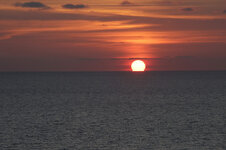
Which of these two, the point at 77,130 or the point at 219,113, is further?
the point at 219,113

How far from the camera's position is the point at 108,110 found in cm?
7738

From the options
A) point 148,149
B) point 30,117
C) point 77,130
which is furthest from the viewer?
point 30,117

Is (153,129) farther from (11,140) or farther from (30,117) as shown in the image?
(30,117)

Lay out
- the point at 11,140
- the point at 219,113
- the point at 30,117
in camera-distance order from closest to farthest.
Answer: the point at 11,140, the point at 30,117, the point at 219,113

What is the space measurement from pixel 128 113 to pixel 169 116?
813 centimetres

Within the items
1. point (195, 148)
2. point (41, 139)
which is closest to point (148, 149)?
point (195, 148)

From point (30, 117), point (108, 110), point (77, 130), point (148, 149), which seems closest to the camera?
point (148, 149)

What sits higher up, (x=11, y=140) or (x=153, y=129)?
(x=153, y=129)

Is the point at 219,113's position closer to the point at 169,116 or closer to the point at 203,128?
the point at 169,116

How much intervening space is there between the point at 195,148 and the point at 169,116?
26.3m

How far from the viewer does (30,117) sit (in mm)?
66875

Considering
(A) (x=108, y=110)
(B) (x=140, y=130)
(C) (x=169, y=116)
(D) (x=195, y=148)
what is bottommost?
(D) (x=195, y=148)

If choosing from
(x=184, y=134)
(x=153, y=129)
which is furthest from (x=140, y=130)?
(x=184, y=134)

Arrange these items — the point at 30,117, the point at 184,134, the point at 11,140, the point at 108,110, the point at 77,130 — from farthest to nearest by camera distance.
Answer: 1. the point at 108,110
2. the point at 30,117
3. the point at 77,130
4. the point at 184,134
5. the point at 11,140
